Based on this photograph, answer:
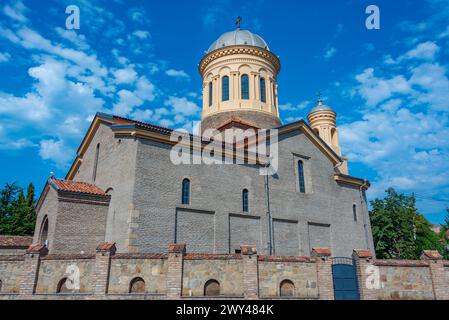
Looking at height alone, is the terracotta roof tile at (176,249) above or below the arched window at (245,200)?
below

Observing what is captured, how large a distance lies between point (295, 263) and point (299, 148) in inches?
376

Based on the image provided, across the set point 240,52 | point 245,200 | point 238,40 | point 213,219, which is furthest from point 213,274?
point 238,40

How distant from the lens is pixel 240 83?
78.7 ft

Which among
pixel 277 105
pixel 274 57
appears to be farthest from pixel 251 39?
pixel 277 105

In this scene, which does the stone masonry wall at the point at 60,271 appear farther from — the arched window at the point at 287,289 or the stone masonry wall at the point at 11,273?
the arched window at the point at 287,289

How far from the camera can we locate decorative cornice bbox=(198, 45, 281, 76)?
2445 centimetres

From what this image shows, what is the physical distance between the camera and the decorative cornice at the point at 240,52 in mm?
24453

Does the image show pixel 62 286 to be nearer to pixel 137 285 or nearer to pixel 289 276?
pixel 137 285

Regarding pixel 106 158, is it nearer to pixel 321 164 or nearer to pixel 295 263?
pixel 295 263

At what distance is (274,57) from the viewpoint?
83.4ft

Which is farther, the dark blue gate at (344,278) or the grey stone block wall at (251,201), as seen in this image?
the dark blue gate at (344,278)

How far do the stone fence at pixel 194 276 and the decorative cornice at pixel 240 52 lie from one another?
17.1m

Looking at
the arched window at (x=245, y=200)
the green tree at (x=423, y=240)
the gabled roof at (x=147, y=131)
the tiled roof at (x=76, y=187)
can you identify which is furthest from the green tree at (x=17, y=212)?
the green tree at (x=423, y=240)

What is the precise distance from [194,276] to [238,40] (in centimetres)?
1955
